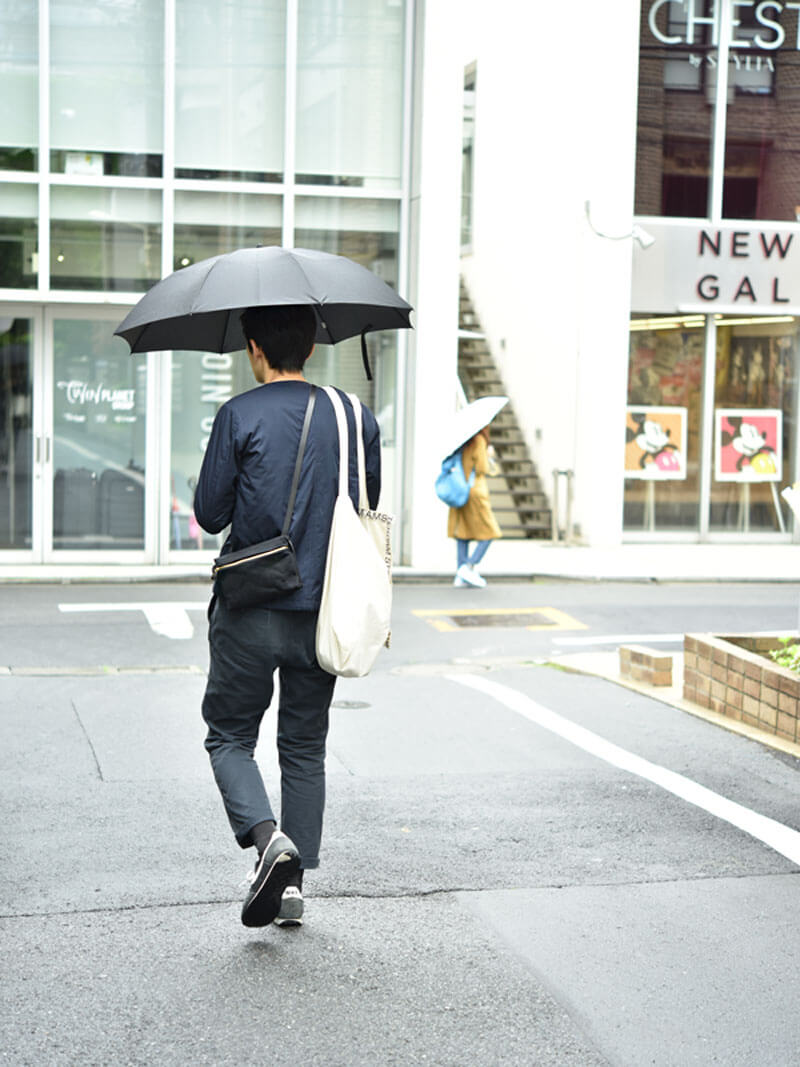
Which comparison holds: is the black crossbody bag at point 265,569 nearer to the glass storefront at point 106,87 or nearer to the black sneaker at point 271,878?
the black sneaker at point 271,878

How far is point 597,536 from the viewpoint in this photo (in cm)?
1830

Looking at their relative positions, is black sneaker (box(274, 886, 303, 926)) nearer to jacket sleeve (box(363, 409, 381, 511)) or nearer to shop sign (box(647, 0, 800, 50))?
jacket sleeve (box(363, 409, 381, 511))

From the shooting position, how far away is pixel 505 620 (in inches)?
484

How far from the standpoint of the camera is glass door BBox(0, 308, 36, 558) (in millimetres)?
15102

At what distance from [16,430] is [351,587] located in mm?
11544

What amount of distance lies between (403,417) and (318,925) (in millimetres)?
11656

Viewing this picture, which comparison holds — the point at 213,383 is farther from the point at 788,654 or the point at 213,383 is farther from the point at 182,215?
the point at 788,654

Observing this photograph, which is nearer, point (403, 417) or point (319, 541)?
point (319, 541)

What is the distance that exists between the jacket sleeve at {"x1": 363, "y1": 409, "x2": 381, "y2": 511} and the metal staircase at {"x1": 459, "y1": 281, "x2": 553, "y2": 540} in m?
14.6

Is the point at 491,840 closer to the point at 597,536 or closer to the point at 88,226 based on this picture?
the point at 88,226

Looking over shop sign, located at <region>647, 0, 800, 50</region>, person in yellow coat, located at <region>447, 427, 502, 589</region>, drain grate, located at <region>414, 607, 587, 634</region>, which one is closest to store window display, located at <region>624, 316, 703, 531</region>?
shop sign, located at <region>647, 0, 800, 50</region>

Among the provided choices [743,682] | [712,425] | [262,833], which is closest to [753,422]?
[712,425]

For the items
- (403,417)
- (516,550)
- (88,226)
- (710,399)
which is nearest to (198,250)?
(88,226)

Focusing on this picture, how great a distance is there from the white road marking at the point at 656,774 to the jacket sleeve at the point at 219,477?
2498mm
